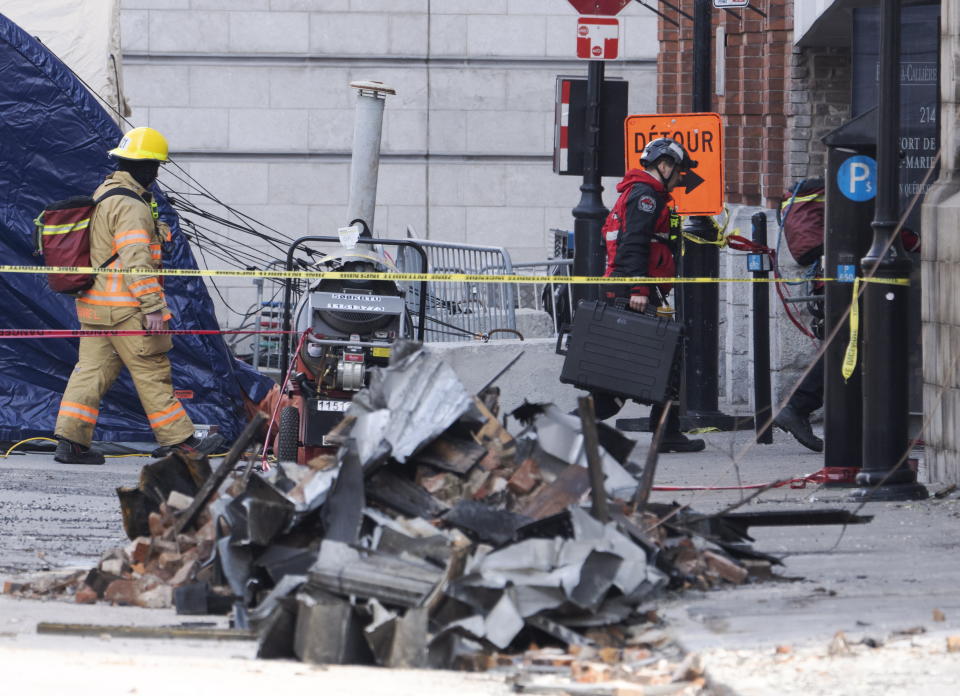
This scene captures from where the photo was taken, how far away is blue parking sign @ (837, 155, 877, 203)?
866 cm

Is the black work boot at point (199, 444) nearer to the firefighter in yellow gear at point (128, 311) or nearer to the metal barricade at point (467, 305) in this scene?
the firefighter in yellow gear at point (128, 311)

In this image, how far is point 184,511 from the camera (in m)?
6.81

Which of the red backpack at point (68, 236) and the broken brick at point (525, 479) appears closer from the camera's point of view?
the broken brick at point (525, 479)

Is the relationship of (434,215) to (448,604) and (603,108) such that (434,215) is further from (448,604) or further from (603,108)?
(448,604)

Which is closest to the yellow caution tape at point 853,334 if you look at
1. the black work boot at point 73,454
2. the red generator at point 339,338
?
the red generator at point 339,338

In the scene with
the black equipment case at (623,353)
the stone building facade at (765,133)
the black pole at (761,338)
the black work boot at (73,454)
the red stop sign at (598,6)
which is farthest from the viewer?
the stone building facade at (765,133)

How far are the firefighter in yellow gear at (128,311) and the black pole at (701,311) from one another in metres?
3.71

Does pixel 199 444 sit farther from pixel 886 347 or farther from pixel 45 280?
pixel 886 347

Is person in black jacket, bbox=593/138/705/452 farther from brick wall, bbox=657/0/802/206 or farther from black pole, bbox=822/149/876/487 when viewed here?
brick wall, bbox=657/0/802/206

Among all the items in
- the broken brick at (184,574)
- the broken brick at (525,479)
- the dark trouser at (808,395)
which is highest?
the broken brick at (525,479)

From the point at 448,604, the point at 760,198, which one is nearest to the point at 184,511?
the point at 448,604

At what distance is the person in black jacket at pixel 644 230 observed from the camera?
32.7ft

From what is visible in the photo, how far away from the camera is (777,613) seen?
17.9ft

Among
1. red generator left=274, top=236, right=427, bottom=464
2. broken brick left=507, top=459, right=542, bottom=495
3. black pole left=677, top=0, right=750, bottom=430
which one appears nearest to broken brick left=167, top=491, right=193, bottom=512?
broken brick left=507, top=459, right=542, bottom=495
